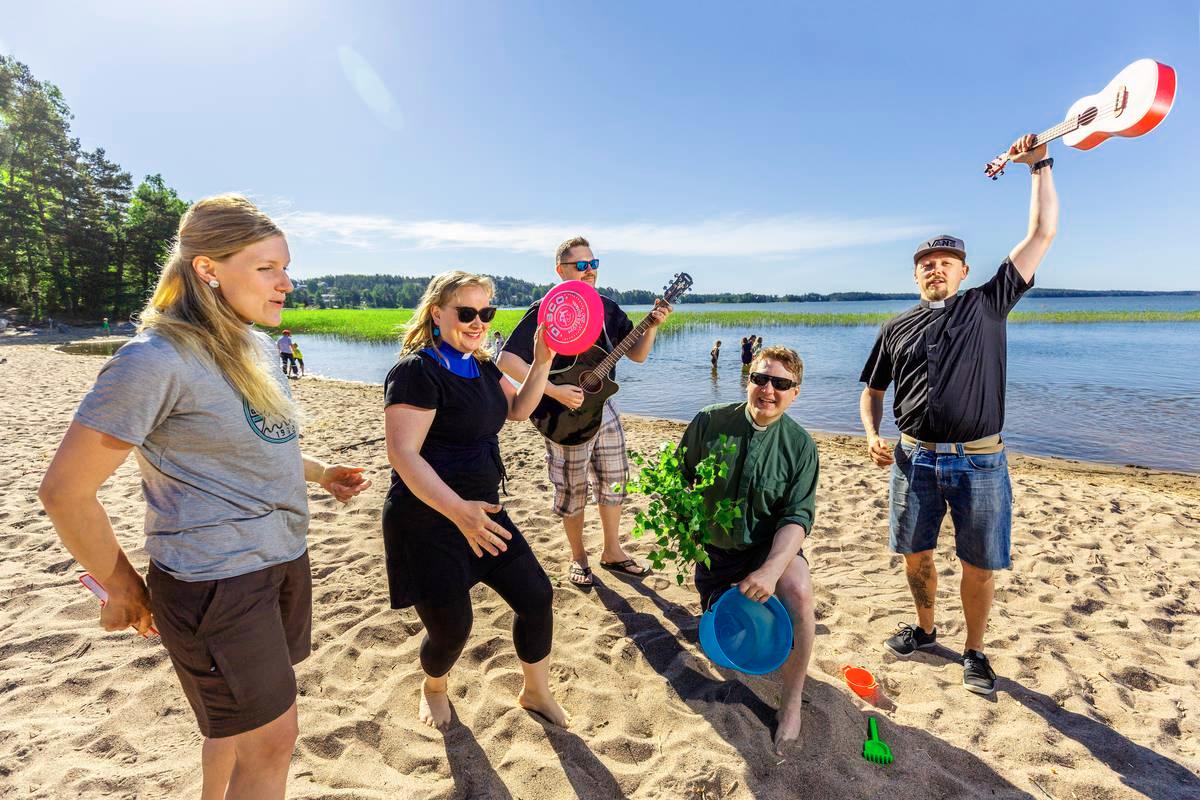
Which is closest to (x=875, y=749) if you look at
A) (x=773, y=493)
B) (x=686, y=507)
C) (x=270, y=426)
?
(x=773, y=493)

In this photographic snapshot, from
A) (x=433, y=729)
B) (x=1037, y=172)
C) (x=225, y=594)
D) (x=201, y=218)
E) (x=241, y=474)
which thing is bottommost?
(x=433, y=729)

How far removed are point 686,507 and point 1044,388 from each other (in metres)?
20.6

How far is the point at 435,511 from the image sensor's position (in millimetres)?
2412

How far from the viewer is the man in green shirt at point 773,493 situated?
2.72 metres

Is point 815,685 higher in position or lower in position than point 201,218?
lower

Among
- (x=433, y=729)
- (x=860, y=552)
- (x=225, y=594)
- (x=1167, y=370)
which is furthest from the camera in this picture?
(x=1167, y=370)

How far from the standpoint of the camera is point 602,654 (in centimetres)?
337

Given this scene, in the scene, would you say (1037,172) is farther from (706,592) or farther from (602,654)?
(602,654)

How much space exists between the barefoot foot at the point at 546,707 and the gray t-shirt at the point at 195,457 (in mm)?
1637

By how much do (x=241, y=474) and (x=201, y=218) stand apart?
769 millimetres

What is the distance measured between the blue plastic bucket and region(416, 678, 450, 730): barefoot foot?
1.37 meters

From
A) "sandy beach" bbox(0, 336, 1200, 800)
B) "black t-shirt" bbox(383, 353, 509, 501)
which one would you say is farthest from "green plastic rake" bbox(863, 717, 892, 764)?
"black t-shirt" bbox(383, 353, 509, 501)

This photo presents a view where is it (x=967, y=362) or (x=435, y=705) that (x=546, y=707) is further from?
(x=967, y=362)

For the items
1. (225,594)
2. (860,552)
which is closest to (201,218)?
(225,594)
